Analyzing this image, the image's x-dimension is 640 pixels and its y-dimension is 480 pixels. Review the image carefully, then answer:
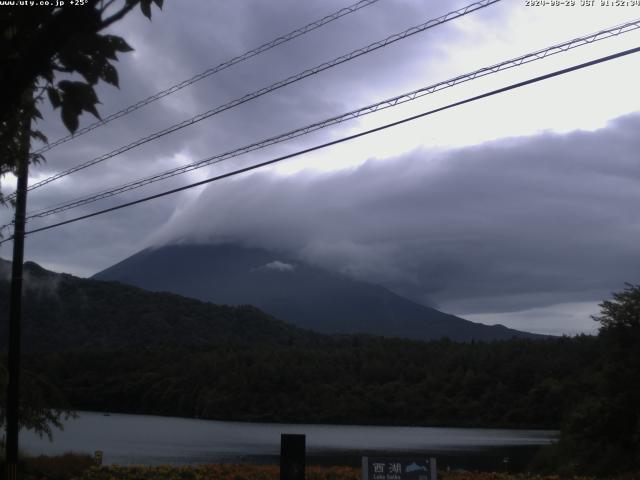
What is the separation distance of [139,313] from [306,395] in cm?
5459

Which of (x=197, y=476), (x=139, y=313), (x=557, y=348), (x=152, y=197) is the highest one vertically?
(x=139, y=313)

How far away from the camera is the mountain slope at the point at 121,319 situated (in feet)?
379

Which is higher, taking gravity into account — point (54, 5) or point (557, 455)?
point (54, 5)

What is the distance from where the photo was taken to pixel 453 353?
10444 cm

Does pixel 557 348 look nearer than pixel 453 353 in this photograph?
Yes

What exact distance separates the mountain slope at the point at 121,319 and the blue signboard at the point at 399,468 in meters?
93.2

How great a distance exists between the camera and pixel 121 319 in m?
139

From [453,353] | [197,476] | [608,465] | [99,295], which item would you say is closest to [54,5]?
[197,476]

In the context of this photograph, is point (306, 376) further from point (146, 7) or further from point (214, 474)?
point (146, 7)

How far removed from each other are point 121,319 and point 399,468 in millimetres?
131309

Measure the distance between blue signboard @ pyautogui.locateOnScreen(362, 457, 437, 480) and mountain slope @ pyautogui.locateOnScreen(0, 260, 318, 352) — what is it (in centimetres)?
9325

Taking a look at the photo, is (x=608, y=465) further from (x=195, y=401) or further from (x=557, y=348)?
(x=195, y=401)

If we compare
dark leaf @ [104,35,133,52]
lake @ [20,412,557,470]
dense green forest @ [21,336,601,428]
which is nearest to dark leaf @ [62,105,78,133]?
dark leaf @ [104,35,133,52]

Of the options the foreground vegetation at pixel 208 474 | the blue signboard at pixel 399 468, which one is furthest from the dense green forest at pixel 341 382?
the blue signboard at pixel 399 468
